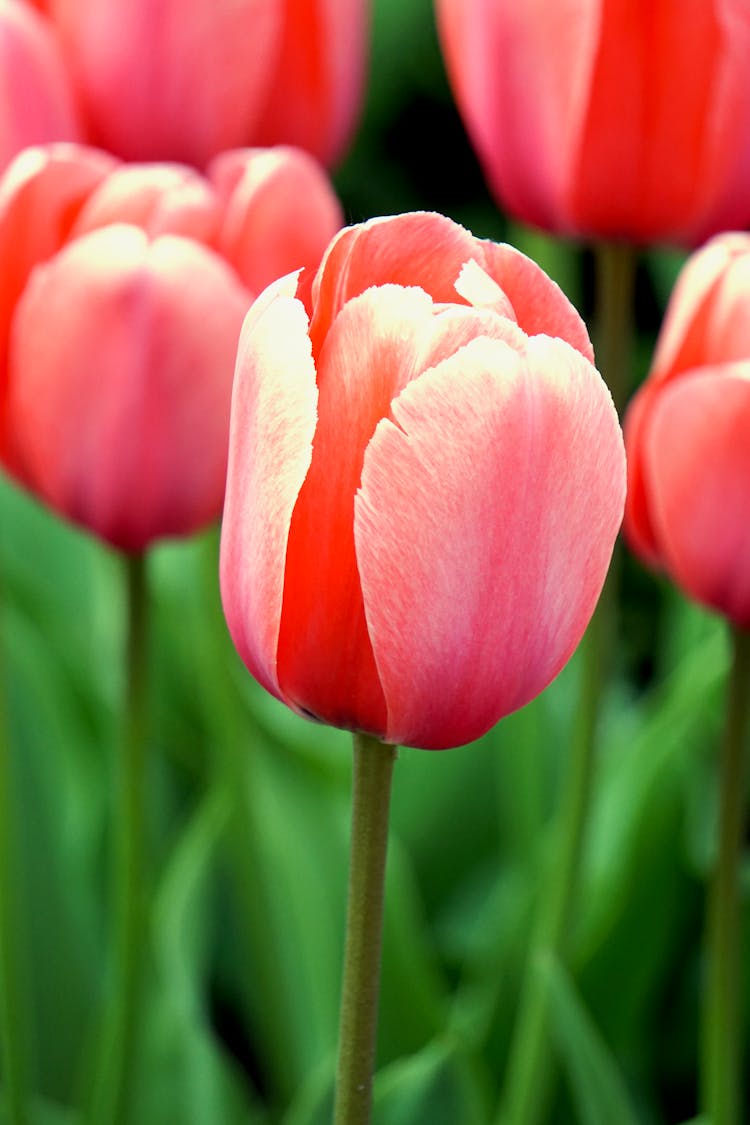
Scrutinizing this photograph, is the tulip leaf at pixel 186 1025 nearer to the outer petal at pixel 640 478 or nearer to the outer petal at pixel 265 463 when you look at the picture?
the outer petal at pixel 640 478

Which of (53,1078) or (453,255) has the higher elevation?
(453,255)

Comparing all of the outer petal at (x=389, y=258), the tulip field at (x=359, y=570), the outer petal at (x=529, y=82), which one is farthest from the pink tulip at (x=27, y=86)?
A: the outer petal at (x=389, y=258)

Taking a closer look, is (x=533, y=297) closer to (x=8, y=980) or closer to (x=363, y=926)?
(x=363, y=926)

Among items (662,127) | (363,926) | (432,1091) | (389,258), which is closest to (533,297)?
(389,258)

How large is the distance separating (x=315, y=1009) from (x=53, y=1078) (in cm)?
13

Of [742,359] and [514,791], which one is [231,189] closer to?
[742,359]

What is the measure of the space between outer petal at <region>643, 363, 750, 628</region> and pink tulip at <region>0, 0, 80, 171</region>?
23 cm

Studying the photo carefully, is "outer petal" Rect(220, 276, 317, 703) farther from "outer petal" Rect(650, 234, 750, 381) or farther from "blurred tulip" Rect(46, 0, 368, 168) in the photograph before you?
"blurred tulip" Rect(46, 0, 368, 168)

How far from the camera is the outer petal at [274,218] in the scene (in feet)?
1.66

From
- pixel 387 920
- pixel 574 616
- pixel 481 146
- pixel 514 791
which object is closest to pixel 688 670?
pixel 514 791

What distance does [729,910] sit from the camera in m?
0.54

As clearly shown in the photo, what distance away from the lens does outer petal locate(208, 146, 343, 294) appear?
0.51 m

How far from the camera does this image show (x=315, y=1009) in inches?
32.2

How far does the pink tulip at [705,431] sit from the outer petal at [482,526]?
13 centimetres
